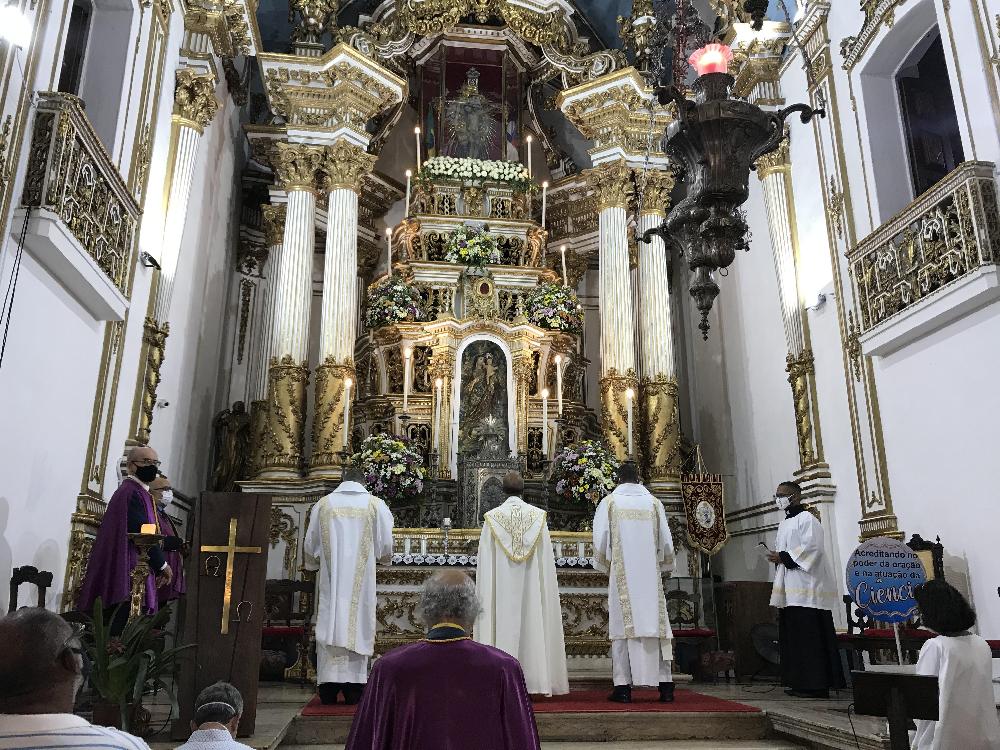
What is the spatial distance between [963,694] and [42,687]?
332 cm

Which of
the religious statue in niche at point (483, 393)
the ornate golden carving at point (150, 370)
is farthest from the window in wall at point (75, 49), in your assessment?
the religious statue in niche at point (483, 393)

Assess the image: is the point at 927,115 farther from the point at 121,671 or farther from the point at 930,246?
the point at 121,671

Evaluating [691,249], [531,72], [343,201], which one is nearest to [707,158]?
[691,249]

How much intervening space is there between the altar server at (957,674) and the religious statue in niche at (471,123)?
11.0 meters

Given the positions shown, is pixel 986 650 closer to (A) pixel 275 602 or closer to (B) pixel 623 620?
(B) pixel 623 620

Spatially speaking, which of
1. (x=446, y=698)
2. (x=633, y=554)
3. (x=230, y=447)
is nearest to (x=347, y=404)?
(x=230, y=447)

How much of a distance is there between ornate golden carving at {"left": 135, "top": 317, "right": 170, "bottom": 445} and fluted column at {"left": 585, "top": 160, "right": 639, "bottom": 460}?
566cm

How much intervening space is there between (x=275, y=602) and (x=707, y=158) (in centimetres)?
653

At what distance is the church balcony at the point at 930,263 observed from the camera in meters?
6.44

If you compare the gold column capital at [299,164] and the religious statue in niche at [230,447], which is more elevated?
the gold column capital at [299,164]

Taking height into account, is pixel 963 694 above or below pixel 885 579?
below

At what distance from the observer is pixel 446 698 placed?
280 centimetres

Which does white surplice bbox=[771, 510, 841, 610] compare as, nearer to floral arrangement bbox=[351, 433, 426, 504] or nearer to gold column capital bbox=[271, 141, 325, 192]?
floral arrangement bbox=[351, 433, 426, 504]

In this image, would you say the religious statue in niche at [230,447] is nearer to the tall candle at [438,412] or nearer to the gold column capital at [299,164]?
the tall candle at [438,412]
